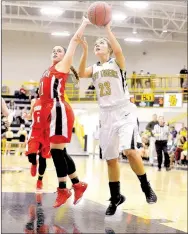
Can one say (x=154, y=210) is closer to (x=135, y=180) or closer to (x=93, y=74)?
(x=135, y=180)

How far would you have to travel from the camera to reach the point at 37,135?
3.38 m

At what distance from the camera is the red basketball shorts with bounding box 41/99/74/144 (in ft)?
10.3

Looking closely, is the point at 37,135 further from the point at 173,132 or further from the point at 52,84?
the point at 173,132

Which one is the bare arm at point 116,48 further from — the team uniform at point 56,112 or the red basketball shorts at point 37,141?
the red basketball shorts at point 37,141

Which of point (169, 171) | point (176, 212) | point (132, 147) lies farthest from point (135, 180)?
point (132, 147)

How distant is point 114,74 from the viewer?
332 cm

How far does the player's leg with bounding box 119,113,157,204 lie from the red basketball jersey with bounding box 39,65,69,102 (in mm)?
637

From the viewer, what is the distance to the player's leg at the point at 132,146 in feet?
11.8

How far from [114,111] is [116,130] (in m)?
0.16

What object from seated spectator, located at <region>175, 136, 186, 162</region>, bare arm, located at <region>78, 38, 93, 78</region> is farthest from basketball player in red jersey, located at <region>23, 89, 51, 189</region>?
seated spectator, located at <region>175, 136, 186, 162</region>

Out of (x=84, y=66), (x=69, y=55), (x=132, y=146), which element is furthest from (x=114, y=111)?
(x=69, y=55)

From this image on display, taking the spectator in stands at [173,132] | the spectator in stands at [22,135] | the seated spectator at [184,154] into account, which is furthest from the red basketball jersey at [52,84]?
the spectator in stands at [173,132]

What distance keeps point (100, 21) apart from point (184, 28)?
26.6m

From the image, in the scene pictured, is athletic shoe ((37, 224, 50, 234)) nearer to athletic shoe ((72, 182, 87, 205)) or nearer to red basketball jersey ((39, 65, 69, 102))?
athletic shoe ((72, 182, 87, 205))
